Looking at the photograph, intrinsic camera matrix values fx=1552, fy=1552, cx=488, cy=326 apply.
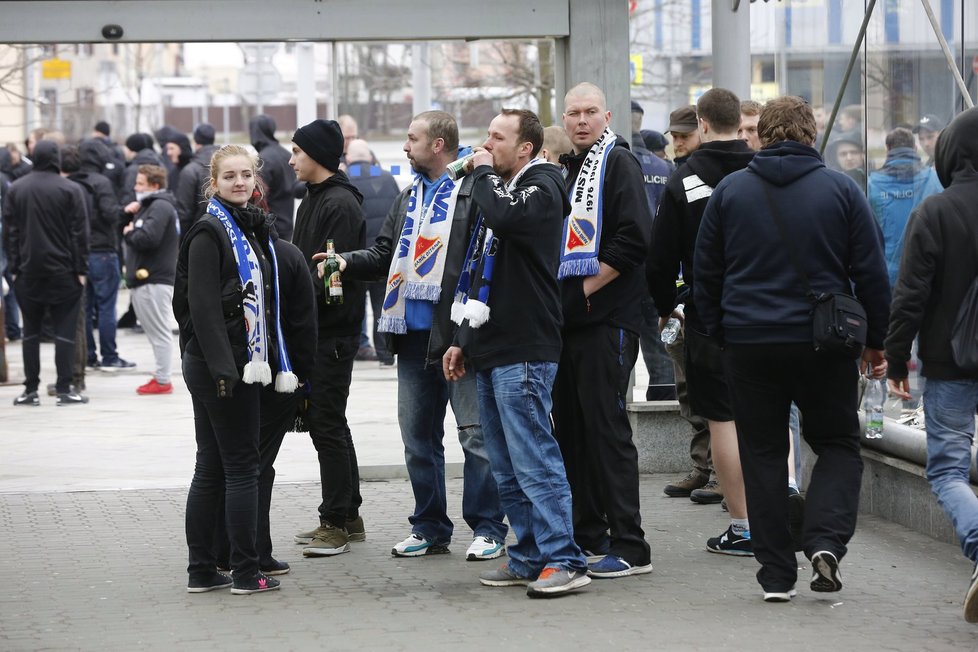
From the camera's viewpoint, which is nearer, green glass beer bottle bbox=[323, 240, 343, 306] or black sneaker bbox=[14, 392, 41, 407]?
green glass beer bottle bbox=[323, 240, 343, 306]

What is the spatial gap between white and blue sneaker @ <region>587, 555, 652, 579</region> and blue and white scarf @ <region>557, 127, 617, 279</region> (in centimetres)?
118

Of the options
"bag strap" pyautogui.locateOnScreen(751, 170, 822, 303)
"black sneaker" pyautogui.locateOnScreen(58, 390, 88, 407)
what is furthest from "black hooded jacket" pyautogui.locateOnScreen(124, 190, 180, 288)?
"bag strap" pyautogui.locateOnScreen(751, 170, 822, 303)

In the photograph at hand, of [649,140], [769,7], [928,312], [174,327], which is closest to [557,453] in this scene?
[928,312]

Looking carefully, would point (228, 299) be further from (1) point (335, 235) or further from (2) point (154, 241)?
(2) point (154, 241)

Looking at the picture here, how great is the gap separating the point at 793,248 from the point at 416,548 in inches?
88.1

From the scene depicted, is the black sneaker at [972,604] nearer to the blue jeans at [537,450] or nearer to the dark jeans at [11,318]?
the blue jeans at [537,450]

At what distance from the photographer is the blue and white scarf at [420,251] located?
259 inches

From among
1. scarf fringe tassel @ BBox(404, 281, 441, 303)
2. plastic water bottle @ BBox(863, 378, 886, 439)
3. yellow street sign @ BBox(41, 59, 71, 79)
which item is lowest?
plastic water bottle @ BBox(863, 378, 886, 439)

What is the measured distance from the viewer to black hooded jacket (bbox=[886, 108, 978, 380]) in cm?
571

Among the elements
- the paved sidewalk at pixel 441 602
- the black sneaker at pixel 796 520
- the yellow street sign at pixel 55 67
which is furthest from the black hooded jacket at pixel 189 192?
the yellow street sign at pixel 55 67

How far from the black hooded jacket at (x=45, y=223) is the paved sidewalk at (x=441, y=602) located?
488 centimetres

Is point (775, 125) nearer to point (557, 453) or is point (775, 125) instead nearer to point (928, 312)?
point (928, 312)

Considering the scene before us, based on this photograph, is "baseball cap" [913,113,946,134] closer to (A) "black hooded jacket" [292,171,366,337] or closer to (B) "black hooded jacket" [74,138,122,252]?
(A) "black hooded jacket" [292,171,366,337]

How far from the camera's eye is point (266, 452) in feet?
20.8
